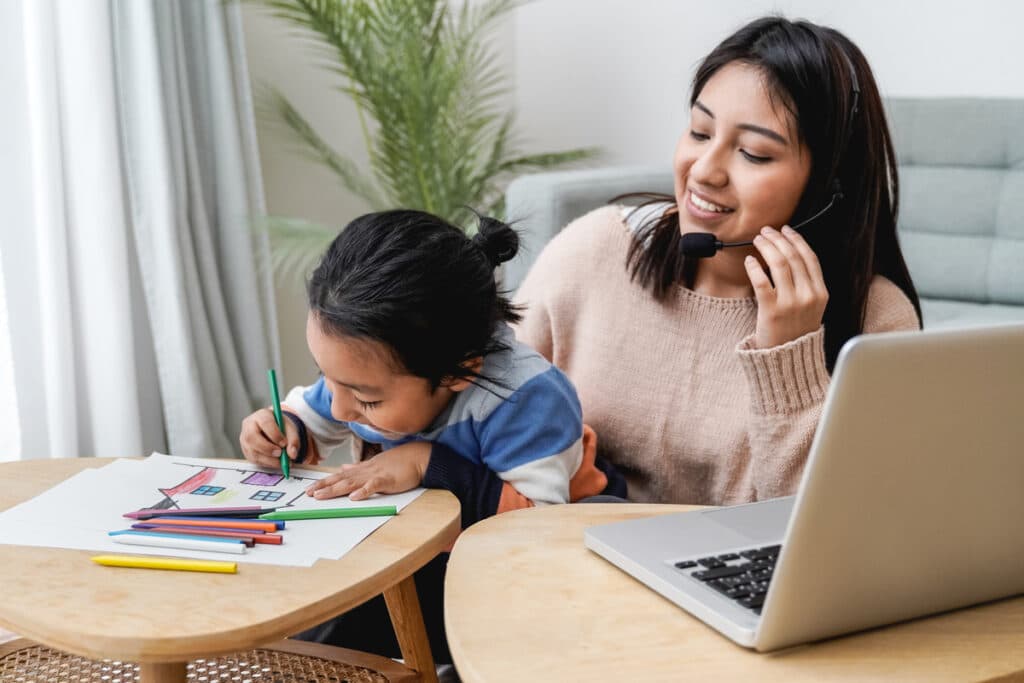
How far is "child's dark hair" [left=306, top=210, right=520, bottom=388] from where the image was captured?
1.00 metres

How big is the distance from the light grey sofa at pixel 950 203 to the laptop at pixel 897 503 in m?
1.28

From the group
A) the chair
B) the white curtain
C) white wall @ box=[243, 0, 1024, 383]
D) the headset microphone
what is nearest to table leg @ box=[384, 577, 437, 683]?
the chair

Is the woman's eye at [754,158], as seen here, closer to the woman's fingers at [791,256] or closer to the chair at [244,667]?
the woman's fingers at [791,256]

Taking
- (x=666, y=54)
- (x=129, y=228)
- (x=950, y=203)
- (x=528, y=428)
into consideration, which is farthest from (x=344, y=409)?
(x=666, y=54)

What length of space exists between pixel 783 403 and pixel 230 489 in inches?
21.6

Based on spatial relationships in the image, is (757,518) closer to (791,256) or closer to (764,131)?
(791,256)

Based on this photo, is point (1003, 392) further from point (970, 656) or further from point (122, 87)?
point (122, 87)

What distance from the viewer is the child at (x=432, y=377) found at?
1.00 metres

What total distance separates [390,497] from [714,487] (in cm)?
47

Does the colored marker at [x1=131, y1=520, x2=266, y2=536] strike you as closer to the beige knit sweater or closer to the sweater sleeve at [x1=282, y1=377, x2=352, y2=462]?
the sweater sleeve at [x1=282, y1=377, x2=352, y2=462]

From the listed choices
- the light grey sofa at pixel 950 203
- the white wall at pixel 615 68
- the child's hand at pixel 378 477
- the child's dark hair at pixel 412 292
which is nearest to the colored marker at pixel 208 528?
the child's hand at pixel 378 477

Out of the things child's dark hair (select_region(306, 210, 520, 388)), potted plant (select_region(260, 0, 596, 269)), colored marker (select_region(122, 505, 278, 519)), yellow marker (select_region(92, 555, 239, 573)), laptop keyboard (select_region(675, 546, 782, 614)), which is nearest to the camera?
laptop keyboard (select_region(675, 546, 782, 614))

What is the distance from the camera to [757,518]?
81 centimetres

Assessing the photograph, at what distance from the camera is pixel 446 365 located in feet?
3.42
